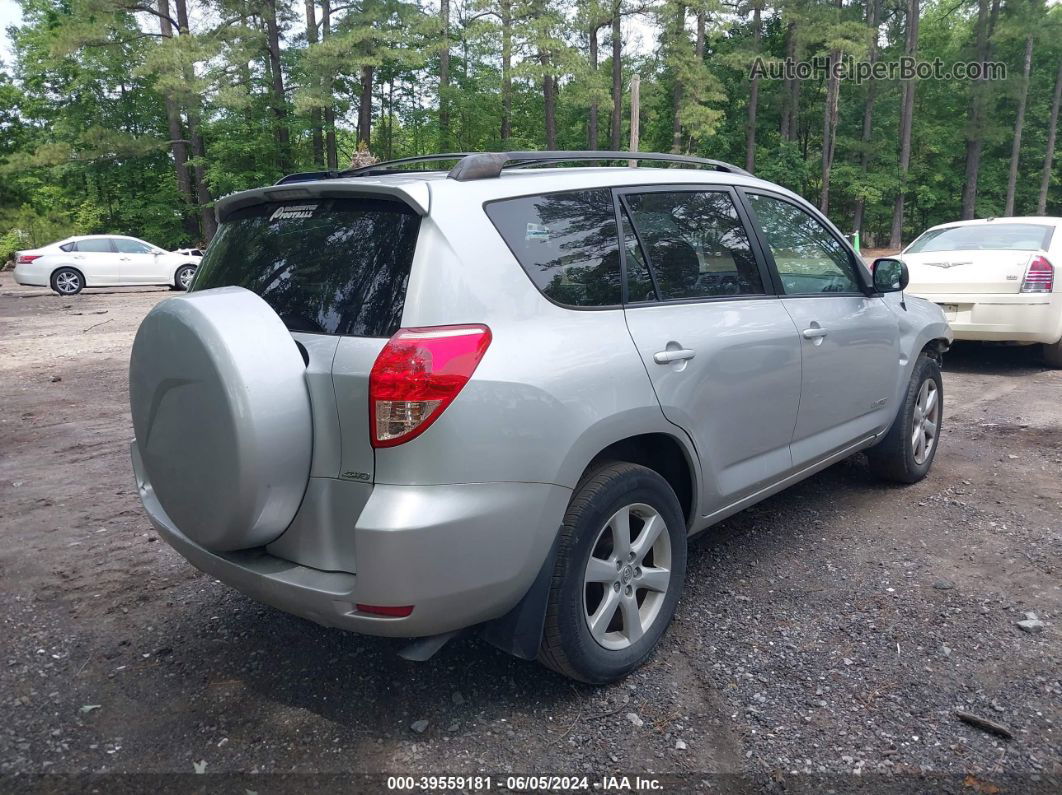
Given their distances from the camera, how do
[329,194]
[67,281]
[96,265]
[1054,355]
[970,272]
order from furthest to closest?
[96,265] → [67,281] → [1054,355] → [970,272] → [329,194]

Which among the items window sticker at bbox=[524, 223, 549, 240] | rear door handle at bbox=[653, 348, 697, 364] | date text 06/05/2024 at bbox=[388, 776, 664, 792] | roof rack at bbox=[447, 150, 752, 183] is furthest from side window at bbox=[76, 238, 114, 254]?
date text 06/05/2024 at bbox=[388, 776, 664, 792]

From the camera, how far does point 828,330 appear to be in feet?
12.6

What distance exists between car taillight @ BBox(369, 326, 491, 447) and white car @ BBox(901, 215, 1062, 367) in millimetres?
6891

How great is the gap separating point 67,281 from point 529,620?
20966 mm

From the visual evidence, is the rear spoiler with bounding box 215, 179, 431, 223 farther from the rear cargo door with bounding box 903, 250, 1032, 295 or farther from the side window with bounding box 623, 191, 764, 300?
the rear cargo door with bounding box 903, 250, 1032, 295

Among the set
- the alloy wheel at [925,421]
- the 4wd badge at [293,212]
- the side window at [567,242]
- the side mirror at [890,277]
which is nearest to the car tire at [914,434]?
the alloy wheel at [925,421]

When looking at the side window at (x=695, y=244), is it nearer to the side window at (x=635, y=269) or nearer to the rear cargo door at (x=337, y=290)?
the side window at (x=635, y=269)

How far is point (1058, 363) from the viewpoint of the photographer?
A: 8602mm

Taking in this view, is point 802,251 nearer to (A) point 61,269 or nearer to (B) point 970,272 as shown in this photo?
(B) point 970,272

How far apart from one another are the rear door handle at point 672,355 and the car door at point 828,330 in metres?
0.91

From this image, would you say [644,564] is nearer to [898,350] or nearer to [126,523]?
[898,350]

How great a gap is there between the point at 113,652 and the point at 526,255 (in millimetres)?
2263

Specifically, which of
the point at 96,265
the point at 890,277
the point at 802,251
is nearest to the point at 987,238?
the point at 890,277

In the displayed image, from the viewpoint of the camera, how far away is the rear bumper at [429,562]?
87.8 inches
